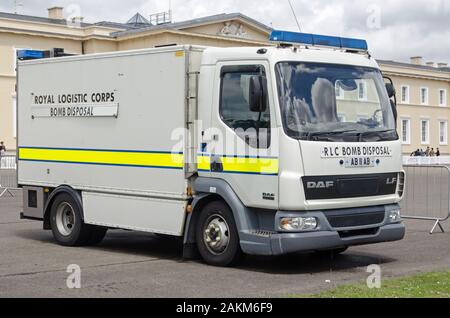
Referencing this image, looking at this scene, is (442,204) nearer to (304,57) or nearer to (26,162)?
(304,57)

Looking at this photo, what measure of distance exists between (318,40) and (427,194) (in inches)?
250

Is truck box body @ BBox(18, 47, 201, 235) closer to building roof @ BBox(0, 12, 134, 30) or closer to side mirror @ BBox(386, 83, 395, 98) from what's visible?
side mirror @ BBox(386, 83, 395, 98)

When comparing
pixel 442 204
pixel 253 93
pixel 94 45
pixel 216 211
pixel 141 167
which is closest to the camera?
pixel 253 93

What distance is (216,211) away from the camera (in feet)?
35.2

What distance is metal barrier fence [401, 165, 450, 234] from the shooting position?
51.0 feet

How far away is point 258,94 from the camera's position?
33.0ft

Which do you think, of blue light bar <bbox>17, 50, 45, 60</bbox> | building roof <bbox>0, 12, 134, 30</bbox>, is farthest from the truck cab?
building roof <bbox>0, 12, 134, 30</bbox>

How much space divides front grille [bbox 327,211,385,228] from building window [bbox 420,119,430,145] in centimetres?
8237

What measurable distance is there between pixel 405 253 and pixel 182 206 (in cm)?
373

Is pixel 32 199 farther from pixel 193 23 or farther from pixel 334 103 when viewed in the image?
pixel 193 23

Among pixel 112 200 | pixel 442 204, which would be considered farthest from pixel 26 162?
pixel 442 204

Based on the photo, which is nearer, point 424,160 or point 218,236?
point 218,236

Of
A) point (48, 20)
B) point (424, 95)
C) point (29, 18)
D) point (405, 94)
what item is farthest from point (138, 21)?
point (424, 95)

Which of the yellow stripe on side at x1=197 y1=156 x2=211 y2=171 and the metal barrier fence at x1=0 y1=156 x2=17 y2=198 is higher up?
the yellow stripe on side at x1=197 y1=156 x2=211 y2=171
